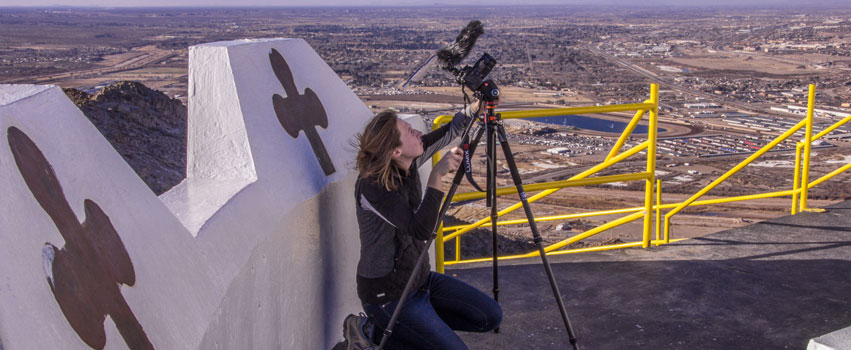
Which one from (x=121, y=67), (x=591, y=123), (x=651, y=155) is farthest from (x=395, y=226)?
(x=121, y=67)

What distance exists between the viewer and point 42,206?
1.67 m

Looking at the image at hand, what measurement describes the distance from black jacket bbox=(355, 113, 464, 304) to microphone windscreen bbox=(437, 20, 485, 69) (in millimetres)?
595

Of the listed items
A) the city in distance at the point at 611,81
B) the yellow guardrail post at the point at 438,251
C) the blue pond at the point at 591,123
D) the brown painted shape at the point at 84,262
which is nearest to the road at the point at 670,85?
the city in distance at the point at 611,81

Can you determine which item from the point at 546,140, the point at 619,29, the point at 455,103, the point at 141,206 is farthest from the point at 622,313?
the point at 619,29

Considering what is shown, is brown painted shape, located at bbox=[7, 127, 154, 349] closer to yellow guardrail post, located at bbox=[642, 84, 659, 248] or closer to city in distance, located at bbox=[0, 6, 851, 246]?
yellow guardrail post, located at bbox=[642, 84, 659, 248]

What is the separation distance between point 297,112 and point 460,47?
82 centimetres

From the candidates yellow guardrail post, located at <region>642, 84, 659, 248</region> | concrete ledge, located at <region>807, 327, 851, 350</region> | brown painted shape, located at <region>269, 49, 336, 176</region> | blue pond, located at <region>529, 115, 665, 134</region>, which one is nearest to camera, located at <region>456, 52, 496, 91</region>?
brown painted shape, located at <region>269, 49, 336, 176</region>

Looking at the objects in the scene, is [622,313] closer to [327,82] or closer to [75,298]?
[327,82]

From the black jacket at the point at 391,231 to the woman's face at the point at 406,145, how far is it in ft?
0.25

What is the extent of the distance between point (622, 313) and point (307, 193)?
6.94 feet

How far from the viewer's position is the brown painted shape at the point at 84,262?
1663 millimetres

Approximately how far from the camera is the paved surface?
4004 mm

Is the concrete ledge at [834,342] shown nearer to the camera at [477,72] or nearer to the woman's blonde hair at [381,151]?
the woman's blonde hair at [381,151]

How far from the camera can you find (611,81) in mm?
68938
